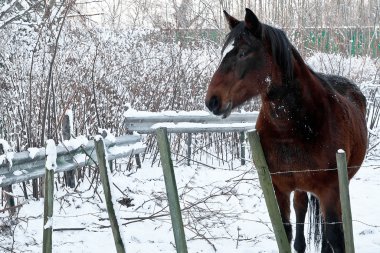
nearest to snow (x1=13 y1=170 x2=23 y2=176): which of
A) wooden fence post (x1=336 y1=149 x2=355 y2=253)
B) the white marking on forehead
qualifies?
the white marking on forehead

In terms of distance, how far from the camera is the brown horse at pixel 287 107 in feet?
10.2

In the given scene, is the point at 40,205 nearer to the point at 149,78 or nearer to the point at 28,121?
the point at 28,121

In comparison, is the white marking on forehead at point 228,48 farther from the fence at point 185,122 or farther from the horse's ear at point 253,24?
the fence at point 185,122

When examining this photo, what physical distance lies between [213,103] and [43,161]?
204cm

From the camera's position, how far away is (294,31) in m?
13.4

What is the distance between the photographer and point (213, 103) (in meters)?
2.94

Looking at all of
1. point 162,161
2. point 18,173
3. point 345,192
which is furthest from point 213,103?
point 18,173

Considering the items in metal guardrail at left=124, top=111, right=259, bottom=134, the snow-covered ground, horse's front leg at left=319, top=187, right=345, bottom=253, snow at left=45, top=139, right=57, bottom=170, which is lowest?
the snow-covered ground

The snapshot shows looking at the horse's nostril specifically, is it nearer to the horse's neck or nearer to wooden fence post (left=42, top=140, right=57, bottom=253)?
the horse's neck

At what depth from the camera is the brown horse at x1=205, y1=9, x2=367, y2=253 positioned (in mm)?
3102

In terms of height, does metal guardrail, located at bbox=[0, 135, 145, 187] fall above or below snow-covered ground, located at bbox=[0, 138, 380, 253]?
above

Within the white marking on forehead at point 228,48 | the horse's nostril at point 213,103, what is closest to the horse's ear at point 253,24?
the white marking on forehead at point 228,48

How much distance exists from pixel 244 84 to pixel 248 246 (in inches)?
85.2

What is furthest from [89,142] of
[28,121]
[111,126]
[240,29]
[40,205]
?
[111,126]
